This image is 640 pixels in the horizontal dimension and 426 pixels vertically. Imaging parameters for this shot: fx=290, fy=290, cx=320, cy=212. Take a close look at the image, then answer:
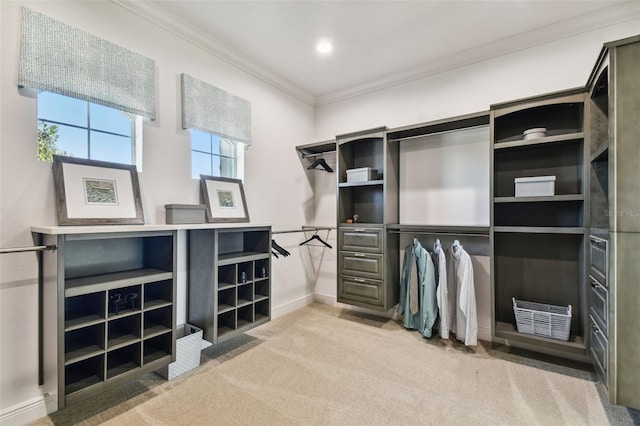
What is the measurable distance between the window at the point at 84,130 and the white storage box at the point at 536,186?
10.5 ft

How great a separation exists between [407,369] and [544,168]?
2.17 meters

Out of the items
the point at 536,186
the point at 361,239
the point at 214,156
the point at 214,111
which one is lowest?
the point at 361,239

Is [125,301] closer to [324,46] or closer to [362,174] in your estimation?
[362,174]

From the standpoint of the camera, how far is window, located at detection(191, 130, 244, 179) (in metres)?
2.79

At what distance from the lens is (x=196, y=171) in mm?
2785

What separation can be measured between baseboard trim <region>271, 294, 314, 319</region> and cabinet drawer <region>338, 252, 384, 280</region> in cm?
86

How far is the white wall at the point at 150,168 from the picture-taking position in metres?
1.74

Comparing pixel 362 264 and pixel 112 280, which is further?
pixel 362 264

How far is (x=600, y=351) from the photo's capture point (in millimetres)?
1882

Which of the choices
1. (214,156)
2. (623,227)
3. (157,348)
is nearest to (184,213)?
(214,156)

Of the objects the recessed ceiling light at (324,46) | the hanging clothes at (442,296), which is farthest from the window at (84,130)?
the hanging clothes at (442,296)

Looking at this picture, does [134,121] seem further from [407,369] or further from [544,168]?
Answer: [544,168]

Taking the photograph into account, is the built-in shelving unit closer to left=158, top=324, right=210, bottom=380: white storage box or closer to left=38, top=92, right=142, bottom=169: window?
left=158, top=324, right=210, bottom=380: white storage box

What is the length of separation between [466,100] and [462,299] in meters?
2.05
